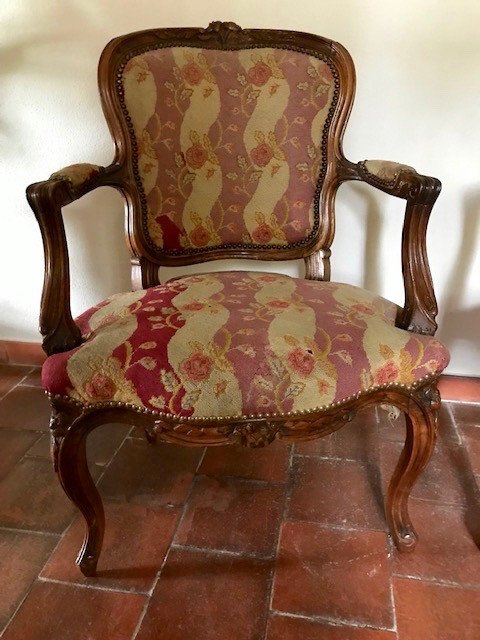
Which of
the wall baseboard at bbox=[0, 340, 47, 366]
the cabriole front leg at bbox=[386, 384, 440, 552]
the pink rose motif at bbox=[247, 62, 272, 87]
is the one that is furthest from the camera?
the wall baseboard at bbox=[0, 340, 47, 366]

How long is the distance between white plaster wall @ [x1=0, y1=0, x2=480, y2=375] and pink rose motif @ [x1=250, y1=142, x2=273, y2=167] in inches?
12.2

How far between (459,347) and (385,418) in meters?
0.31

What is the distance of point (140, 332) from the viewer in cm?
86

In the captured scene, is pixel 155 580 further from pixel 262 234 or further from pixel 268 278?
pixel 262 234

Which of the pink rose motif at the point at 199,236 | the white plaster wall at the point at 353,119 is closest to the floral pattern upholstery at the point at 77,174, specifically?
the pink rose motif at the point at 199,236

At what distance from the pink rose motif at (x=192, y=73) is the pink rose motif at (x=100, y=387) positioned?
0.67 metres

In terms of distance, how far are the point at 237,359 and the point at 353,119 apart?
828mm

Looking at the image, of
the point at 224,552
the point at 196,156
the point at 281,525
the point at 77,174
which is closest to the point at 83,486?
the point at 224,552

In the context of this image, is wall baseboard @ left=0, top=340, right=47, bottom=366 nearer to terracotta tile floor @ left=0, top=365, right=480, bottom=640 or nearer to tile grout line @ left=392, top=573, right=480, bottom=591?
terracotta tile floor @ left=0, top=365, right=480, bottom=640

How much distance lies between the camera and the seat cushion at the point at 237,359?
0.81m

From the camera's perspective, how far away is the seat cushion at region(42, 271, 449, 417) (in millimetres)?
814

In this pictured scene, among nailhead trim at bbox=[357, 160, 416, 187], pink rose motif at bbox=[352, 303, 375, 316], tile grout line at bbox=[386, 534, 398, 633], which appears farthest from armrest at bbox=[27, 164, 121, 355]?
tile grout line at bbox=[386, 534, 398, 633]

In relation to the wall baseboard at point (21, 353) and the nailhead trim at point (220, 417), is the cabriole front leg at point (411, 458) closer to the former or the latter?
the nailhead trim at point (220, 417)

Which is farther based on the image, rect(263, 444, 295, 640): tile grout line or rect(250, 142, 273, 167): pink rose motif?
rect(250, 142, 273, 167): pink rose motif
